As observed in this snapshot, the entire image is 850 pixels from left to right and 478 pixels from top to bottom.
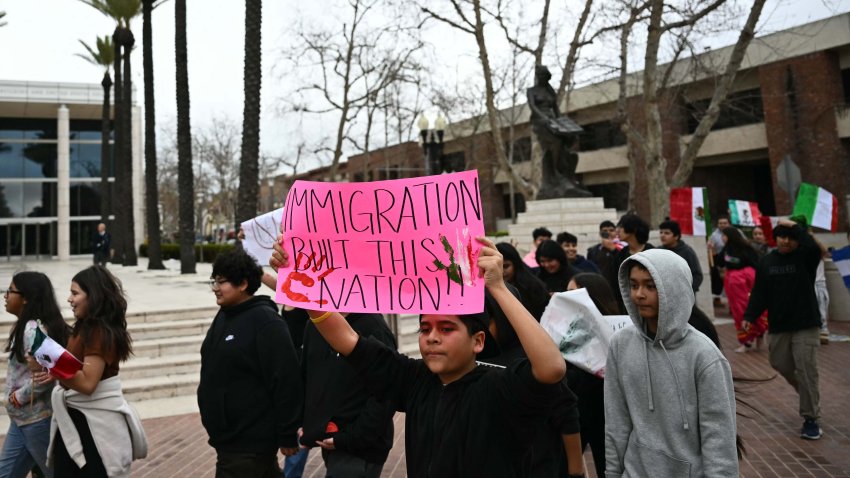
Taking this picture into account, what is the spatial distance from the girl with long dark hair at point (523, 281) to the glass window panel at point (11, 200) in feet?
149

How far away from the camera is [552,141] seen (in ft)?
47.8

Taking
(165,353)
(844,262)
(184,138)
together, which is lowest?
(165,353)

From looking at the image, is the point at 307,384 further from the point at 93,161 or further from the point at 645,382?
the point at 93,161

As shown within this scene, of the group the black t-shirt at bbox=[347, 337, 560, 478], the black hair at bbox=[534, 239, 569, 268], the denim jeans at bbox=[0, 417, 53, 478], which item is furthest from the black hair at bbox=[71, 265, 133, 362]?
the black hair at bbox=[534, 239, 569, 268]

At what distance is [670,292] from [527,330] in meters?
0.95

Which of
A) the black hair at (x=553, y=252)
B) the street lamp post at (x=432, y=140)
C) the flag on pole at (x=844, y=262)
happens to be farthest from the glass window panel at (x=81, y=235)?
the flag on pole at (x=844, y=262)

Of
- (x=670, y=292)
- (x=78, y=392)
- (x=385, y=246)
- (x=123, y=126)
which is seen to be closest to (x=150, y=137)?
(x=123, y=126)

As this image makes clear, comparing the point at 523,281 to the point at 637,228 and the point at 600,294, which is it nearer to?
the point at 600,294

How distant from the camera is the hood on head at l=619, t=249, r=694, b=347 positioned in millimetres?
2510

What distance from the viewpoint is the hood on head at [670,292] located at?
8.23 feet

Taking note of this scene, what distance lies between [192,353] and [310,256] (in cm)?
700

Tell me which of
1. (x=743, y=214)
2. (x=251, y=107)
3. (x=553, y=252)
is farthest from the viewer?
(x=743, y=214)

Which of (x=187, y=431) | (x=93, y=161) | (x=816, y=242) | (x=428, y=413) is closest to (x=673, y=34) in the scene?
(x=816, y=242)

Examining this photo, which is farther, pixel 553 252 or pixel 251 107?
pixel 251 107
